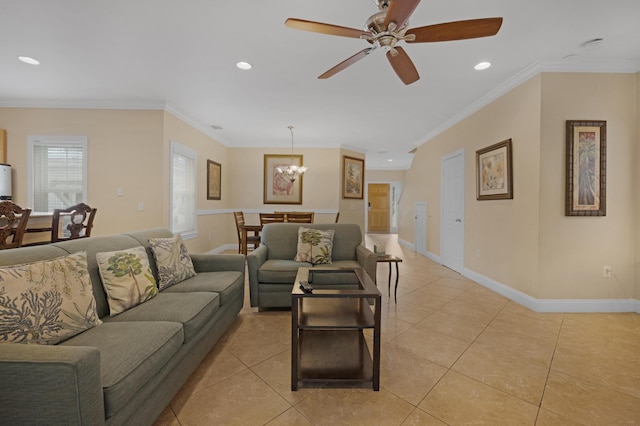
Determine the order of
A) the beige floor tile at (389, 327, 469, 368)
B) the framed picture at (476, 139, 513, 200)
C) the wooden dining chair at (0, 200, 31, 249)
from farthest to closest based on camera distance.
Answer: the framed picture at (476, 139, 513, 200)
the wooden dining chair at (0, 200, 31, 249)
the beige floor tile at (389, 327, 469, 368)

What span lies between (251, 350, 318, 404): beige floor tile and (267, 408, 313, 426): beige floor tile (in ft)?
0.29

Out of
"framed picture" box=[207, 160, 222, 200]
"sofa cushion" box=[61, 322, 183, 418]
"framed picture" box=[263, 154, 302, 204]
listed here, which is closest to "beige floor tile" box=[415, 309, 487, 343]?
"sofa cushion" box=[61, 322, 183, 418]

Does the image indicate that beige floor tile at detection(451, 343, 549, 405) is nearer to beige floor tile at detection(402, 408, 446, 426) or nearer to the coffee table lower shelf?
beige floor tile at detection(402, 408, 446, 426)

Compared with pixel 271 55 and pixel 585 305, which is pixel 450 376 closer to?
pixel 585 305

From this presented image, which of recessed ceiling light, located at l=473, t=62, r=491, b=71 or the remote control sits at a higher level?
recessed ceiling light, located at l=473, t=62, r=491, b=71

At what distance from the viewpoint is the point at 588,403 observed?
1.55m

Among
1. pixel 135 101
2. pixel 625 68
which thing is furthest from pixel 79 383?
pixel 625 68

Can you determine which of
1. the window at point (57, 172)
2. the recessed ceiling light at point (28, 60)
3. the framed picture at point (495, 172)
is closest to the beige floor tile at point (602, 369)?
the framed picture at point (495, 172)

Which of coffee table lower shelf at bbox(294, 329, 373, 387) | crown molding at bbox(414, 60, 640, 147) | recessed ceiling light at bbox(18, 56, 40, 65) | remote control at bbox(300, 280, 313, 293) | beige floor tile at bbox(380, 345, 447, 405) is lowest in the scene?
beige floor tile at bbox(380, 345, 447, 405)

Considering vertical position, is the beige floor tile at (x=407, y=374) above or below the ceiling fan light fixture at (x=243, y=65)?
below

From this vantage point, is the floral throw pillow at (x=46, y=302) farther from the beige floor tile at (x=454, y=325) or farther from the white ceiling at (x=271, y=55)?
the beige floor tile at (x=454, y=325)

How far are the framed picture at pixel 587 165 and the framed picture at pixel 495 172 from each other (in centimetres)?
54

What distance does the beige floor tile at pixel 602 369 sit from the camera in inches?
67.5

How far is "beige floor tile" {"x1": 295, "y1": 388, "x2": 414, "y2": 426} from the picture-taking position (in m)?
1.41
